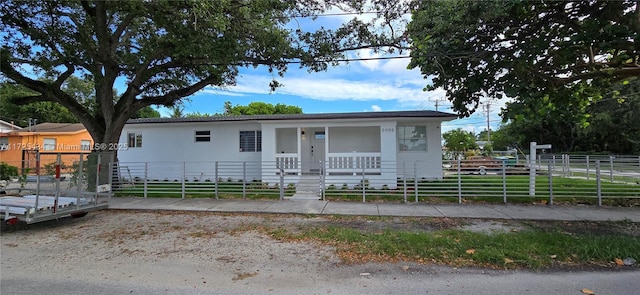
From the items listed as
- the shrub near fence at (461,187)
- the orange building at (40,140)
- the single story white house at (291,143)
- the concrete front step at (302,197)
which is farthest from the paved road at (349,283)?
the orange building at (40,140)

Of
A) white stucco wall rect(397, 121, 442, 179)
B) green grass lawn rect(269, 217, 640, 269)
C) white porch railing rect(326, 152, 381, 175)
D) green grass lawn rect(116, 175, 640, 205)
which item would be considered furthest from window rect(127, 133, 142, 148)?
green grass lawn rect(269, 217, 640, 269)

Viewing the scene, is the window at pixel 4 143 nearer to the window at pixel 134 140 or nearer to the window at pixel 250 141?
the window at pixel 134 140

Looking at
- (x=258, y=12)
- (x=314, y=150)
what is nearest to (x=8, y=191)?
(x=258, y=12)

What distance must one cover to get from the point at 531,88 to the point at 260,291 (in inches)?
260

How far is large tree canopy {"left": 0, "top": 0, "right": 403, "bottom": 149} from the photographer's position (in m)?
8.02

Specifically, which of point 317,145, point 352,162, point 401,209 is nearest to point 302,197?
point 352,162

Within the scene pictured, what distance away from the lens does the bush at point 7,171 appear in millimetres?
6998

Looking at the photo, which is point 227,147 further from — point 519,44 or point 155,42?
point 519,44

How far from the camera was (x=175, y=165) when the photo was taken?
15.5 m

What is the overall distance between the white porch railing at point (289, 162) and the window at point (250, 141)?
6.50 feet

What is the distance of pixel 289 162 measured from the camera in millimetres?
12875

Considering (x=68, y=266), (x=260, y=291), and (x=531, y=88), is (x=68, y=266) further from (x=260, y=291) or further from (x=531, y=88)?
(x=531, y=88)

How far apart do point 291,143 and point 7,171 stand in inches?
401

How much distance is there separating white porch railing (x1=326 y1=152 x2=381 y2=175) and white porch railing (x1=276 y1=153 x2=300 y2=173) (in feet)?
4.19
